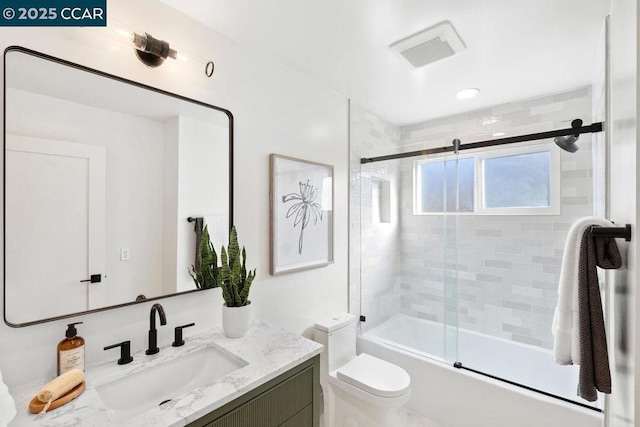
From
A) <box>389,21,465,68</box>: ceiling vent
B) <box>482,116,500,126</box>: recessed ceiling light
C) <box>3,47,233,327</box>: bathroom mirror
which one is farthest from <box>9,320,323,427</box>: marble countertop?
<box>482,116,500,126</box>: recessed ceiling light

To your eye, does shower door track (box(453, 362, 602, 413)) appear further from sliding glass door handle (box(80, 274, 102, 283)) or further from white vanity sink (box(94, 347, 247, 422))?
sliding glass door handle (box(80, 274, 102, 283))

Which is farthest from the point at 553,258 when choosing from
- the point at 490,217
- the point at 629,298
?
the point at 629,298

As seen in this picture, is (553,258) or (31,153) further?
(553,258)

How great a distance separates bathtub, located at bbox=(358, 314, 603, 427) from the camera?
1731mm

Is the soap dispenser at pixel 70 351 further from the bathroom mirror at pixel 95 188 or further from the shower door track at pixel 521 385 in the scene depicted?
the shower door track at pixel 521 385

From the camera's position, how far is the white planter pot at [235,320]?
1.38 m

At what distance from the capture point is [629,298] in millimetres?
812

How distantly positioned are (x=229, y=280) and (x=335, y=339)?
1008 millimetres

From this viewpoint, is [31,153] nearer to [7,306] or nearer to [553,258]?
[7,306]

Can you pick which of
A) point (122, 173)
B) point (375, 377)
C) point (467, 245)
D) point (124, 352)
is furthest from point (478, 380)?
point (122, 173)

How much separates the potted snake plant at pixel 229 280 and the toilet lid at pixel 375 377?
83 cm

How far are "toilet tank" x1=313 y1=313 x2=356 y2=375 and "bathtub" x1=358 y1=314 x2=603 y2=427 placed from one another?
0.43 meters

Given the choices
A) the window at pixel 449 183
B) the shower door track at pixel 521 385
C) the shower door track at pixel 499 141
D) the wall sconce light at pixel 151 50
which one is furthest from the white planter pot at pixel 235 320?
the window at pixel 449 183

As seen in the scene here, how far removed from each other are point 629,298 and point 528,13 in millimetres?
1395
